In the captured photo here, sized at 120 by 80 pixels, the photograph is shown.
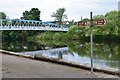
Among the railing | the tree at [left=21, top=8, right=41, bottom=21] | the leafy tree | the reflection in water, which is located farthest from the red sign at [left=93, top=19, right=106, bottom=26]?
the tree at [left=21, top=8, right=41, bottom=21]

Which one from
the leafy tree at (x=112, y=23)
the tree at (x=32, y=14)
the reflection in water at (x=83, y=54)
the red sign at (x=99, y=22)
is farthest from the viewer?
the tree at (x=32, y=14)

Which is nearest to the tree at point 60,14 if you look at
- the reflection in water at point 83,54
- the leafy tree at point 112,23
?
the leafy tree at point 112,23

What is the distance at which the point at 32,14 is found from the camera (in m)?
65.3

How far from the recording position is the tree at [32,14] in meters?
64.3

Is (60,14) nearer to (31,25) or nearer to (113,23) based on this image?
(31,25)

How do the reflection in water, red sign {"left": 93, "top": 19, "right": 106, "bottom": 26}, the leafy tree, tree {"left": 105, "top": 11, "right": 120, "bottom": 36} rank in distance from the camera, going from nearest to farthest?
red sign {"left": 93, "top": 19, "right": 106, "bottom": 26}, the reflection in water, the leafy tree, tree {"left": 105, "top": 11, "right": 120, "bottom": 36}

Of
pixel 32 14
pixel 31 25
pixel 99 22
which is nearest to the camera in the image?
pixel 99 22

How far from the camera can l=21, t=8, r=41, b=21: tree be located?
2533 inches

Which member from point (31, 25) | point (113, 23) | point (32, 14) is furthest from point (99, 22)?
point (32, 14)

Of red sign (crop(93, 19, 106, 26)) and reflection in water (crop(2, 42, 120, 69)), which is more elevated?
red sign (crop(93, 19, 106, 26))

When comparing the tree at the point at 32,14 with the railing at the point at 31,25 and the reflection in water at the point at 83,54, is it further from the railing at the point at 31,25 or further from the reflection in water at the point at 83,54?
the reflection in water at the point at 83,54

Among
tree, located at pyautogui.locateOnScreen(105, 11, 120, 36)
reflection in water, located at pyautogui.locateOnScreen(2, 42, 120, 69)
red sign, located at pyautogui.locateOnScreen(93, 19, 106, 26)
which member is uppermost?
tree, located at pyautogui.locateOnScreen(105, 11, 120, 36)

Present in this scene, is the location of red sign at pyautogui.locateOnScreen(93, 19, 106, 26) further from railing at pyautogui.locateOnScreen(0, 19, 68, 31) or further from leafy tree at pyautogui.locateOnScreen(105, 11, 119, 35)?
railing at pyautogui.locateOnScreen(0, 19, 68, 31)

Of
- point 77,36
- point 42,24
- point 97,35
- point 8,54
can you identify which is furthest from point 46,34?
point 8,54
